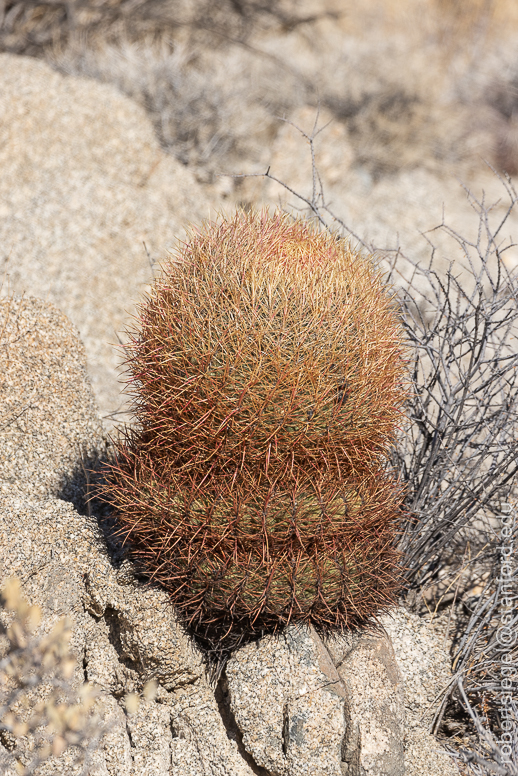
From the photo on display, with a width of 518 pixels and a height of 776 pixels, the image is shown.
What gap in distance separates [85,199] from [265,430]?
138 inches

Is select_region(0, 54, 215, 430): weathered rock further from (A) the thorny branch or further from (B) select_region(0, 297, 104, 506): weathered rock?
(A) the thorny branch

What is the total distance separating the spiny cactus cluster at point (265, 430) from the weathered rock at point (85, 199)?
173cm

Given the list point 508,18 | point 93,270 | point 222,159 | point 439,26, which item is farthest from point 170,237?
point 508,18

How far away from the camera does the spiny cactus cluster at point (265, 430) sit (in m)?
2.04

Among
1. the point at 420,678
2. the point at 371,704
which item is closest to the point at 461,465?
the point at 420,678

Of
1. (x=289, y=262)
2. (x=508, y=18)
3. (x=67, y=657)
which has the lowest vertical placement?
(x=67, y=657)

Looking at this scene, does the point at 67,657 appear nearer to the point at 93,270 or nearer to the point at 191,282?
the point at 191,282

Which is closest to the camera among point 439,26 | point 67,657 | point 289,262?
point 289,262

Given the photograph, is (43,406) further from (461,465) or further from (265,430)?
(461,465)

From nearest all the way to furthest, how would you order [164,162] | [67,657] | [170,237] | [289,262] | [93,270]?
[289,262] < [67,657] < [93,270] < [170,237] < [164,162]

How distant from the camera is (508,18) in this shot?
10.6m

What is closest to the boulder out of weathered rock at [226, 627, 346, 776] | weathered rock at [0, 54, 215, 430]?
weathered rock at [226, 627, 346, 776]

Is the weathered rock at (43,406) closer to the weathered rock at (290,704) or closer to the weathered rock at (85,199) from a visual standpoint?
the weathered rock at (85,199)

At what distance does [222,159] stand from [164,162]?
30.0 inches
